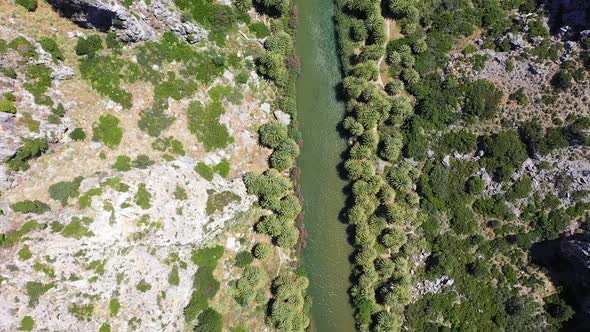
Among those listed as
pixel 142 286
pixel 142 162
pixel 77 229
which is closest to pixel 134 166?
pixel 142 162

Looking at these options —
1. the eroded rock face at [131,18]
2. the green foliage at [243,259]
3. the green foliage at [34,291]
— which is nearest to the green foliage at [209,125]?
the eroded rock face at [131,18]

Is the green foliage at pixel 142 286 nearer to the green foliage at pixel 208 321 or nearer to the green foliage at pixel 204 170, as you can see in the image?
the green foliage at pixel 208 321

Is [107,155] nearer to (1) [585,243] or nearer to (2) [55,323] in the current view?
(2) [55,323]

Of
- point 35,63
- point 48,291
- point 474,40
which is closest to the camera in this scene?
point 48,291

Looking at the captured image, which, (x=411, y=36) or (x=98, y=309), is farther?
(x=411, y=36)

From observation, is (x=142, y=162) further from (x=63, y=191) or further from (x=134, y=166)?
(x=63, y=191)

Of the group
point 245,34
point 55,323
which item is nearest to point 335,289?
point 55,323

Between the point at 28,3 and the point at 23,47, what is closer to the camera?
the point at 23,47
